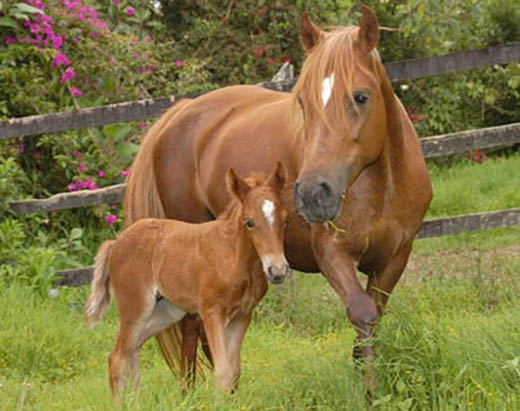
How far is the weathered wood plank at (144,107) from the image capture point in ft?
24.4

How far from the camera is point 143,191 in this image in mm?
6043

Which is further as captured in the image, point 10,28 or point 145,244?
point 10,28

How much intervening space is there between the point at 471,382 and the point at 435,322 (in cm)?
49

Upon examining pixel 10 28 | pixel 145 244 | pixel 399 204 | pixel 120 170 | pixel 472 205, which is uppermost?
pixel 399 204

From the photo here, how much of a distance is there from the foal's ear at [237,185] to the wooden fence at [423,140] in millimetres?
3098

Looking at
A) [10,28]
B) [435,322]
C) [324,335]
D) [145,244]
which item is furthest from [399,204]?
[10,28]

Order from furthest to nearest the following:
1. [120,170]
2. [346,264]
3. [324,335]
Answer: [120,170] < [324,335] < [346,264]

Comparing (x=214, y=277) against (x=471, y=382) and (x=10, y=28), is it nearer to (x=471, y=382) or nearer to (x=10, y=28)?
(x=471, y=382)

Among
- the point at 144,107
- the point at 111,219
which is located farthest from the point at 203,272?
the point at 111,219

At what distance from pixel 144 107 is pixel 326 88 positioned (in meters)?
3.50

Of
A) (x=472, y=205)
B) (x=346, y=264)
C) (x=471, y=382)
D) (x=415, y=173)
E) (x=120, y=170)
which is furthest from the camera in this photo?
(x=472, y=205)

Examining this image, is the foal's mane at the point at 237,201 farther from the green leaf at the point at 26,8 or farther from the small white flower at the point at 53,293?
the green leaf at the point at 26,8

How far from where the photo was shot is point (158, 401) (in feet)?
13.9

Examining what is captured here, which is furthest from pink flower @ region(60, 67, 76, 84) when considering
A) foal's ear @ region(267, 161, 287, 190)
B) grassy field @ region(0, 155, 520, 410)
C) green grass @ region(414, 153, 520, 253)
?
foal's ear @ region(267, 161, 287, 190)
